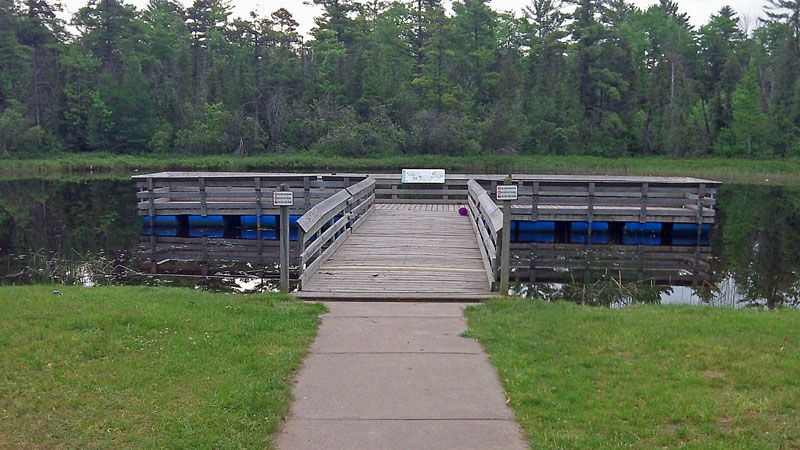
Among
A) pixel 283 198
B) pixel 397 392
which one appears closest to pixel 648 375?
pixel 397 392

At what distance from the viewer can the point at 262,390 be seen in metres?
5.23

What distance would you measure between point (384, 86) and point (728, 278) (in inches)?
1827

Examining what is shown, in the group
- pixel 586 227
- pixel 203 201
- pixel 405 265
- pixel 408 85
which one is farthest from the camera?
pixel 408 85

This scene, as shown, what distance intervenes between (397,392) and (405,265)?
6080 mm

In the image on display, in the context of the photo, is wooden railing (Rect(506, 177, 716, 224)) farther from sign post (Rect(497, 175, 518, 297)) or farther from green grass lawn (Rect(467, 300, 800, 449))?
green grass lawn (Rect(467, 300, 800, 449))

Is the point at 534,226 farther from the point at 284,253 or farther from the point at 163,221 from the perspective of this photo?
the point at 284,253

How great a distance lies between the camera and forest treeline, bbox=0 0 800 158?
55469mm

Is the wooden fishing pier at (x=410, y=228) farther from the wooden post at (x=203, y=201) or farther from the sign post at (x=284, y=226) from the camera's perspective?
the sign post at (x=284, y=226)

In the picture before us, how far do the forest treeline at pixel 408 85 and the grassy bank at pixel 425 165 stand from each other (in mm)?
2845

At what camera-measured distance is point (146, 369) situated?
563 cm

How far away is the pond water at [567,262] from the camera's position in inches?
497

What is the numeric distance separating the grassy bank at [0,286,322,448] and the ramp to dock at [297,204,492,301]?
145 centimetres

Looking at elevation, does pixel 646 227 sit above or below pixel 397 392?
below

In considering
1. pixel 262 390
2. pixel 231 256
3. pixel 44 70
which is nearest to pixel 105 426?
pixel 262 390
